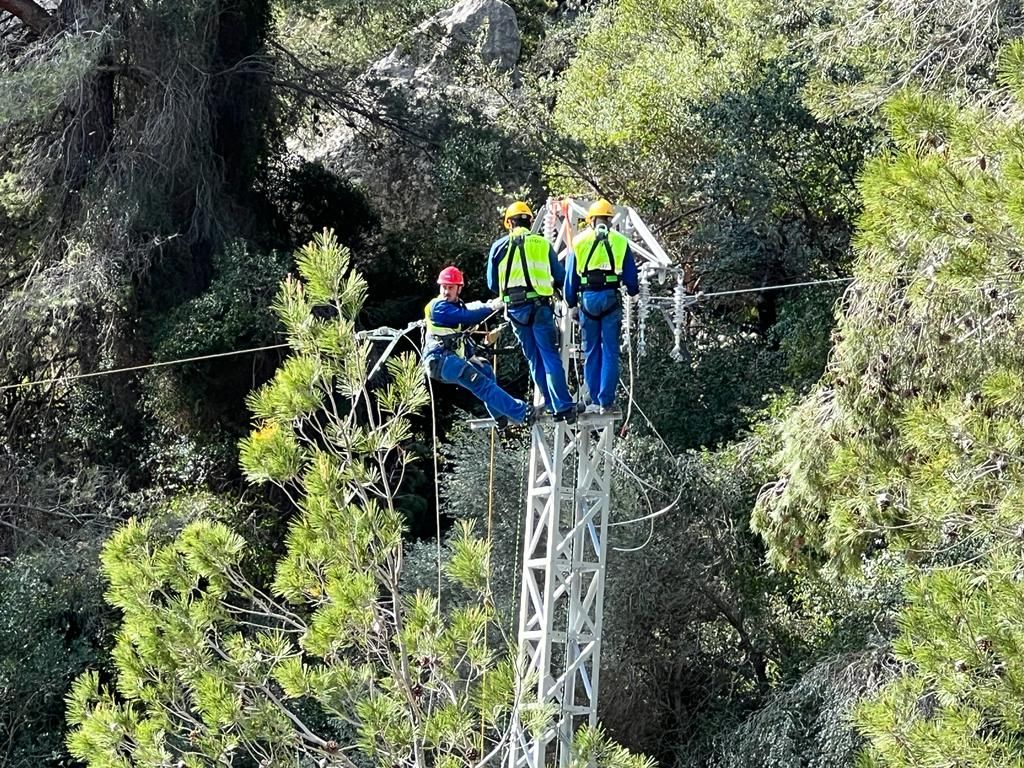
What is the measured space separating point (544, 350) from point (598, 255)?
2.06 feet

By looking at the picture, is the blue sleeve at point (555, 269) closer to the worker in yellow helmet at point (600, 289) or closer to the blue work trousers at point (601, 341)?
the worker in yellow helmet at point (600, 289)

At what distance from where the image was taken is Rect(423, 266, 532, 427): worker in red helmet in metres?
10.3

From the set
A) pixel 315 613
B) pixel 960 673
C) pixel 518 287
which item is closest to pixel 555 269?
pixel 518 287

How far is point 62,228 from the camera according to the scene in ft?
58.6

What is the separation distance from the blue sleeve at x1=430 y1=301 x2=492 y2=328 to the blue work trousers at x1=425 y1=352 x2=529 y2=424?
0.64 ft

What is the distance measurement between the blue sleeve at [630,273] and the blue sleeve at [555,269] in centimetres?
36

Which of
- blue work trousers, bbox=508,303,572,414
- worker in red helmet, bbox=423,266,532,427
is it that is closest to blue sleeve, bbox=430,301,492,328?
worker in red helmet, bbox=423,266,532,427

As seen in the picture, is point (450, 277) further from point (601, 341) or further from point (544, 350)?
point (601, 341)

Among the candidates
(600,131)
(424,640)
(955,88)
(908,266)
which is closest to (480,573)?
(424,640)

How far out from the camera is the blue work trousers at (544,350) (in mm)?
10070

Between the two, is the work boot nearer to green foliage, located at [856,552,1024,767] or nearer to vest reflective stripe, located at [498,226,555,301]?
vest reflective stripe, located at [498,226,555,301]

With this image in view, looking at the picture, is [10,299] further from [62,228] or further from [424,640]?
[424,640]

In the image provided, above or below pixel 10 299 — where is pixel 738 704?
below

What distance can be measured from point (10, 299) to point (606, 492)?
8.78 metres
